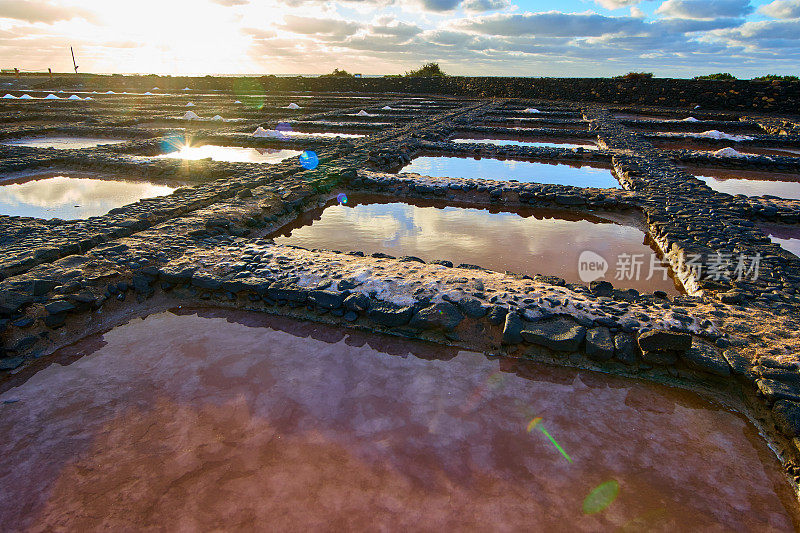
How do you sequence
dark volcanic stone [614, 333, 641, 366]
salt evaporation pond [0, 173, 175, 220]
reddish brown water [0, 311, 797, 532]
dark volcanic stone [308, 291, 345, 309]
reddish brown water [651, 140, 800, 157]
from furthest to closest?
reddish brown water [651, 140, 800, 157] → salt evaporation pond [0, 173, 175, 220] → dark volcanic stone [308, 291, 345, 309] → dark volcanic stone [614, 333, 641, 366] → reddish brown water [0, 311, 797, 532]

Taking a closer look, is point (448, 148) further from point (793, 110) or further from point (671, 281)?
point (793, 110)

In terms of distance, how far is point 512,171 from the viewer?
31.3 ft

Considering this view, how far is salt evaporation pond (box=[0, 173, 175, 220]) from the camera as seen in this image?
693 centimetres

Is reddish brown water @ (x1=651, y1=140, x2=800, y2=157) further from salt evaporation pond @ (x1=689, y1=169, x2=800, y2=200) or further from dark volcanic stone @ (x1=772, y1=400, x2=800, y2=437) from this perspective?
dark volcanic stone @ (x1=772, y1=400, x2=800, y2=437)

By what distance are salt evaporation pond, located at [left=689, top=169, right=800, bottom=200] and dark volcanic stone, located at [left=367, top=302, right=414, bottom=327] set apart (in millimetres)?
7709

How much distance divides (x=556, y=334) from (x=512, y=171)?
6.71 meters

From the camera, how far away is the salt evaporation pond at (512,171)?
882cm

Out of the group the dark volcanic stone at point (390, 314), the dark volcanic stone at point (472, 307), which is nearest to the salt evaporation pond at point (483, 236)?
the dark volcanic stone at point (472, 307)

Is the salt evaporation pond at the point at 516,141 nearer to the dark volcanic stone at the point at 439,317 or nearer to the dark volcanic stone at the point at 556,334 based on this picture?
the dark volcanic stone at the point at 439,317

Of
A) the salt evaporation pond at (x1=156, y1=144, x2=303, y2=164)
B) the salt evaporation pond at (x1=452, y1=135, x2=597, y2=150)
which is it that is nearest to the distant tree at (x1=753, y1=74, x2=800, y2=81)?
the salt evaporation pond at (x1=452, y1=135, x2=597, y2=150)

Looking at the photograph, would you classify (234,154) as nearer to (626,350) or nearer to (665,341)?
(626,350)

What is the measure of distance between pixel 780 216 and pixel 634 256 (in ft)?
9.54

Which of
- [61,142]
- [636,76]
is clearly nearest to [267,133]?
[61,142]

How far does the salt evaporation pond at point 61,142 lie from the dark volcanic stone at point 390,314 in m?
13.0
